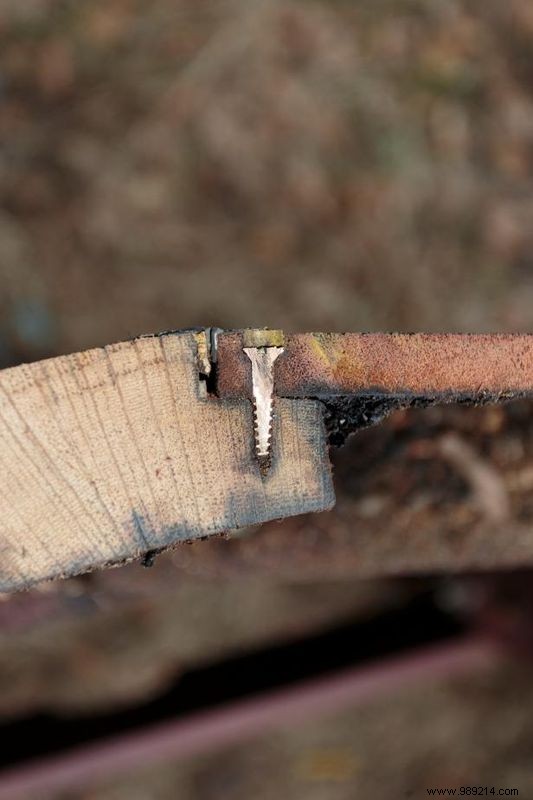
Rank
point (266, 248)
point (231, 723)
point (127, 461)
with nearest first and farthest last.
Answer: point (127, 461), point (231, 723), point (266, 248)

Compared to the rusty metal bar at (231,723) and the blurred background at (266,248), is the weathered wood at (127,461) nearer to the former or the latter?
the rusty metal bar at (231,723)

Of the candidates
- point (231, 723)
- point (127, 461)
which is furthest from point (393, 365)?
point (231, 723)

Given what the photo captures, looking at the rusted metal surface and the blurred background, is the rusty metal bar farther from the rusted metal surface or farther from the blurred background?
the rusted metal surface

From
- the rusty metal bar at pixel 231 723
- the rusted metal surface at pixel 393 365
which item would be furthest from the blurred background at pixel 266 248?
the rusted metal surface at pixel 393 365

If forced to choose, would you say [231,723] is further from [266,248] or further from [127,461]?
[127,461]

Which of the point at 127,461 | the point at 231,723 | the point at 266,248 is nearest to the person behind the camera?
the point at 127,461

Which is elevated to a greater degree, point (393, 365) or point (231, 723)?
point (393, 365)

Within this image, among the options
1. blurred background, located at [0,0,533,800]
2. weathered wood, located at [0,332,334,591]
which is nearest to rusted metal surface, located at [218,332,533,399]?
weathered wood, located at [0,332,334,591]
